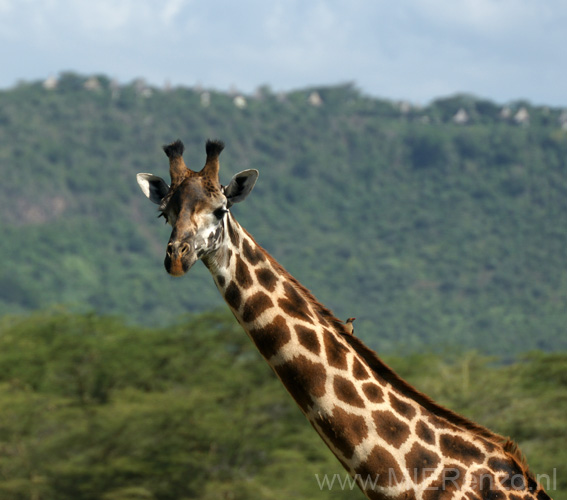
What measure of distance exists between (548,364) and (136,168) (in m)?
115

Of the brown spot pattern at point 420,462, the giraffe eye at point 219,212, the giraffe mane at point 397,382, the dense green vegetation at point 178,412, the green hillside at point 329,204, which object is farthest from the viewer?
the green hillside at point 329,204

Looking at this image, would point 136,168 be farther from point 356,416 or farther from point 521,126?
point 356,416

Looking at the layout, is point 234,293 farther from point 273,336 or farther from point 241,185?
point 241,185

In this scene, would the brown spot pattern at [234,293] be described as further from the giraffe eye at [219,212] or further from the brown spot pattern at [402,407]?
the brown spot pattern at [402,407]

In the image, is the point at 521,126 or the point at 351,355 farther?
the point at 521,126

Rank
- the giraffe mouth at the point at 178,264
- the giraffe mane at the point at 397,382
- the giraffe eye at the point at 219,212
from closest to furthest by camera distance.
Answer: the giraffe mouth at the point at 178,264 → the giraffe eye at the point at 219,212 → the giraffe mane at the point at 397,382

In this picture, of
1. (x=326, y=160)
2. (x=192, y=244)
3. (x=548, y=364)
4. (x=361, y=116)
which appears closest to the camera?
(x=192, y=244)

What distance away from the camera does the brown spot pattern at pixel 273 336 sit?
17.1ft

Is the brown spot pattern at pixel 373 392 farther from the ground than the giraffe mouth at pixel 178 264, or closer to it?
closer to it

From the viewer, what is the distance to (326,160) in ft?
493

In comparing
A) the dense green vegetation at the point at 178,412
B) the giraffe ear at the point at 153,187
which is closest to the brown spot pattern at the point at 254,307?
the giraffe ear at the point at 153,187

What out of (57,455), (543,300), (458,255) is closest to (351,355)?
(57,455)

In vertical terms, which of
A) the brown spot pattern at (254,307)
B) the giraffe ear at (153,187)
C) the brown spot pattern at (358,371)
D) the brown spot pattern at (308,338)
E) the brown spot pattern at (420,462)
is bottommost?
the brown spot pattern at (420,462)

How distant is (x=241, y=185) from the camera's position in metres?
5.29
